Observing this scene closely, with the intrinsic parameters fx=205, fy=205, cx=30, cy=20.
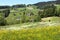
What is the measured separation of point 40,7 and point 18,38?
59.8m

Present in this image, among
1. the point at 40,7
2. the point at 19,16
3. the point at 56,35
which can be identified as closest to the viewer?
the point at 56,35

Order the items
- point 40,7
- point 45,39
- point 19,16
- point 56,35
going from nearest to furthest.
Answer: point 45,39 → point 56,35 → point 19,16 → point 40,7

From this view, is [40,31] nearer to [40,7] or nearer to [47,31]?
[47,31]

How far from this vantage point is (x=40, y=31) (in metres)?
12.3

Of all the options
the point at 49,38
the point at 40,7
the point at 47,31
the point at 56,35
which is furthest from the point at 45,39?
the point at 40,7

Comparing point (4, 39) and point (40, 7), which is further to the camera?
point (40, 7)

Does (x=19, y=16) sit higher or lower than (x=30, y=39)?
lower

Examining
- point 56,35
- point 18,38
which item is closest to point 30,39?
point 18,38

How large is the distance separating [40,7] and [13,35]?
59.2 meters

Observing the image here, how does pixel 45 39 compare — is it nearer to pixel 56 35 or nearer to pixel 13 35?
pixel 56 35

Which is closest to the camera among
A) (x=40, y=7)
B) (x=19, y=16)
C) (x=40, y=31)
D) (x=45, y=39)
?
(x=45, y=39)

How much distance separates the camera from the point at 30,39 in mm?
10609

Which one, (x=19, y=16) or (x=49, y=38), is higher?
(x=49, y=38)

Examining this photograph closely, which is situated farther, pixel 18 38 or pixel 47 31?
pixel 47 31
